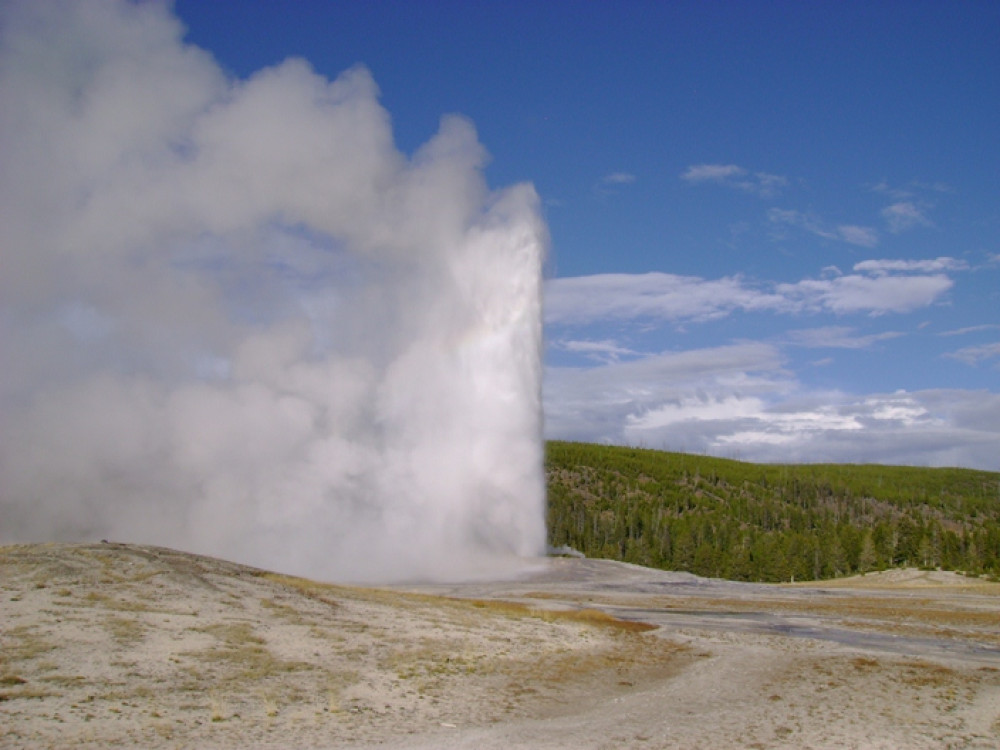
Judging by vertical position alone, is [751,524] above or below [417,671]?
below

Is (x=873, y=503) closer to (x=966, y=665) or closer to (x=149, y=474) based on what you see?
(x=149, y=474)

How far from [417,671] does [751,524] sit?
129m

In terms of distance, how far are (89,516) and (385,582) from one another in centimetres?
3902

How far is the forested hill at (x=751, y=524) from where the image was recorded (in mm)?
87250

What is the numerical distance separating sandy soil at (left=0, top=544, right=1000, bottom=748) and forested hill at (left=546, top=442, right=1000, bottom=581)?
55.9 meters

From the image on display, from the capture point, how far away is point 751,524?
135125 mm

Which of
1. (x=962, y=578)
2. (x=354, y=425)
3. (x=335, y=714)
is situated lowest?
(x=962, y=578)

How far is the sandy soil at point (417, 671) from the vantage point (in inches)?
460

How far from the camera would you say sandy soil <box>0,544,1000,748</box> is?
460 inches

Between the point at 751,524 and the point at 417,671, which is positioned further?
the point at 751,524

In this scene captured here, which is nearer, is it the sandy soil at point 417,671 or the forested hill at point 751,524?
the sandy soil at point 417,671

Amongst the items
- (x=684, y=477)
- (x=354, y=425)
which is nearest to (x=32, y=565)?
(x=354, y=425)

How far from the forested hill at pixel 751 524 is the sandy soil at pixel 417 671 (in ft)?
183

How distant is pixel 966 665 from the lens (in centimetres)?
1927
